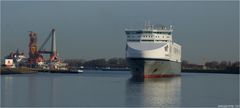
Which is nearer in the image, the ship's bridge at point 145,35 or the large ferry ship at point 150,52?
the large ferry ship at point 150,52

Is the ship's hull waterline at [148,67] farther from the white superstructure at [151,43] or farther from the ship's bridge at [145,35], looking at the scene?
the ship's bridge at [145,35]

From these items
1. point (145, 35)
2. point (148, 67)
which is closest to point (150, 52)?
point (148, 67)

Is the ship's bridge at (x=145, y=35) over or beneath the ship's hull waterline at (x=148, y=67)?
over

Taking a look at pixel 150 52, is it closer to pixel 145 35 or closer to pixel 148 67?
pixel 148 67

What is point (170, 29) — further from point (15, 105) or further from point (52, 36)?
point (52, 36)

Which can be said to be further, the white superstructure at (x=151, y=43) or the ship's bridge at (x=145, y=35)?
the ship's bridge at (x=145, y=35)

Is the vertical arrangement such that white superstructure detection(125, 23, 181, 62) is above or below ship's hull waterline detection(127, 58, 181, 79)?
above

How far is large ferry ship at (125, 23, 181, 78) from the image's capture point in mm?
40875

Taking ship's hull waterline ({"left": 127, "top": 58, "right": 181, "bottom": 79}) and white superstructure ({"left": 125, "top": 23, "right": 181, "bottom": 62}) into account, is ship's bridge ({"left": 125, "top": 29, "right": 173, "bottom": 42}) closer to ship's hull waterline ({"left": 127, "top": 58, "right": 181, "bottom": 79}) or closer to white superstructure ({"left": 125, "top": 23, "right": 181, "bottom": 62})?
white superstructure ({"left": 125, "top": 23, "right": 181, "bottom": 62})

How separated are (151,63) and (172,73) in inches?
285

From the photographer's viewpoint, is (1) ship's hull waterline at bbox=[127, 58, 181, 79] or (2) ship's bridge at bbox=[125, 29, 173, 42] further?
(2) ship's bridge at bbox=[125, 29, 173, 42]

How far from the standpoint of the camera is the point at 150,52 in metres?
40.8

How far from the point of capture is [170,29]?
159 feet

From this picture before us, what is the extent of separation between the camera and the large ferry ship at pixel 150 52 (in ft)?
134
